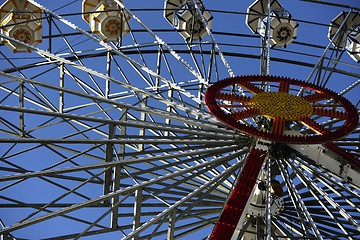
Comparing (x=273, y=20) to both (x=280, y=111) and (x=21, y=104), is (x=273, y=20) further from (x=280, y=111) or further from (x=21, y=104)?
(x=21, y=104)

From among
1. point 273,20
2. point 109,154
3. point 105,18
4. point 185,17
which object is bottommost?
point 109,154

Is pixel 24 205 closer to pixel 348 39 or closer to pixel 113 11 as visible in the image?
pixel 113 11


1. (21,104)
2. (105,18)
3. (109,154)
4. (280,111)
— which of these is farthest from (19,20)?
(280,111)

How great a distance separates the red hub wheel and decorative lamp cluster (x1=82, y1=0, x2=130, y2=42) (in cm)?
949

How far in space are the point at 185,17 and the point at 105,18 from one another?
Result: 460 centimetres

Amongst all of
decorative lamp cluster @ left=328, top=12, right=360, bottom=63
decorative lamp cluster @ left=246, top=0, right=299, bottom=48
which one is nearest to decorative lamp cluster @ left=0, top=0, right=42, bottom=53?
decorative lamp cluster @ left=246, top=0, right=299, bottom=48

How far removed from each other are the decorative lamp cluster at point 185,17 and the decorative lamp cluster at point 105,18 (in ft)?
9.92

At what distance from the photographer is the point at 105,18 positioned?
3975cm

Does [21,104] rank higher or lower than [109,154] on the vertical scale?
higher

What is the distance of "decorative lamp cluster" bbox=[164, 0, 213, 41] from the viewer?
4166 cm

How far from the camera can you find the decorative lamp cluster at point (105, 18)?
39781 millimetres

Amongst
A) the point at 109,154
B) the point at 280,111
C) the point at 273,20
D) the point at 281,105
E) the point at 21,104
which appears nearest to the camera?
the point at 109,154

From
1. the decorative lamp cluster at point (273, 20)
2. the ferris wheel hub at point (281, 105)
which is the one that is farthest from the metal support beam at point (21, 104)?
the decorative lamp cluster at point (273, 20)

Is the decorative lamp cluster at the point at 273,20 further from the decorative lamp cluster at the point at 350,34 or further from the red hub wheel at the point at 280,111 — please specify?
the red hub wheel at the point at 280,111
